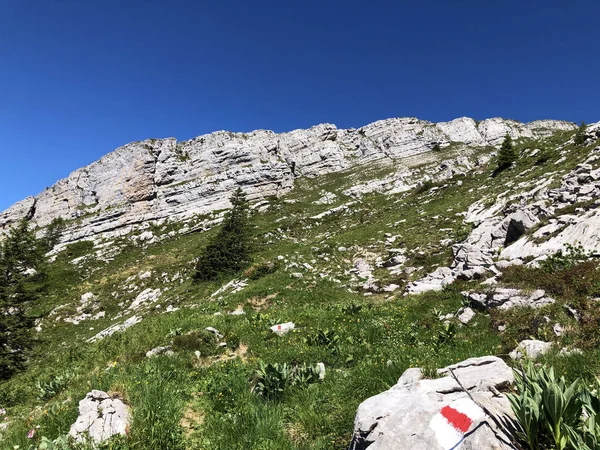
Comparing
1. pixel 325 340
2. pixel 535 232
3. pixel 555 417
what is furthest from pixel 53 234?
pixel 555 417

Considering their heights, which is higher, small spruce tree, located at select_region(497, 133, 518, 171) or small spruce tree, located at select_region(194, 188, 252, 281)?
small spruce tree, located at select_region(497, 133, 518, 171)

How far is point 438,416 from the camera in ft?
13.1

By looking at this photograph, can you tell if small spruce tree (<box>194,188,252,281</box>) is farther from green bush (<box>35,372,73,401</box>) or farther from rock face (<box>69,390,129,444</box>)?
rock face (<box>69,390,129,444</box>)

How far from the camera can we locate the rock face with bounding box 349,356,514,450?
11.9 ft

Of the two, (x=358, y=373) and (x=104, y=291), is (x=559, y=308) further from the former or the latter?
(x=104, y=291)

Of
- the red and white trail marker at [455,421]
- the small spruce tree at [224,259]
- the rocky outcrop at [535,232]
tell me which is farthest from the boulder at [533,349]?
the small spruce tree at [224,259]

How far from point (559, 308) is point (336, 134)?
114842 millimetres

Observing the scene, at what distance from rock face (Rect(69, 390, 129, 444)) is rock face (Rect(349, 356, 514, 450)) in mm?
4379

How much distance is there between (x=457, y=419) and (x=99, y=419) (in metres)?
6.19

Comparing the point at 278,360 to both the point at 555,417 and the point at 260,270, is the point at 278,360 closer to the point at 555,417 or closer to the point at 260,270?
the point at 555,417

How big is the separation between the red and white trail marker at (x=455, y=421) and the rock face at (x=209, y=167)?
76.8m

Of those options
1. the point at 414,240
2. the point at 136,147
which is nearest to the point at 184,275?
the point at 414,240

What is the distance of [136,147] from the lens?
346 ft

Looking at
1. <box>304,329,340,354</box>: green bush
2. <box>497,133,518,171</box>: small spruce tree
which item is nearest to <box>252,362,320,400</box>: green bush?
<box>304,329,340,354</box>: green bush
